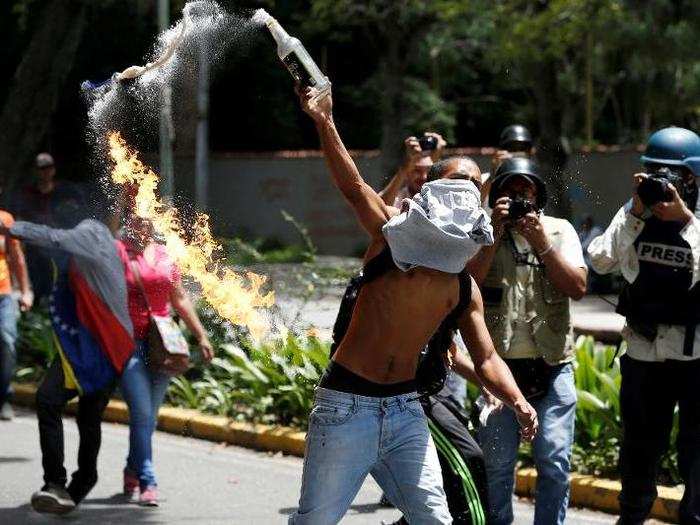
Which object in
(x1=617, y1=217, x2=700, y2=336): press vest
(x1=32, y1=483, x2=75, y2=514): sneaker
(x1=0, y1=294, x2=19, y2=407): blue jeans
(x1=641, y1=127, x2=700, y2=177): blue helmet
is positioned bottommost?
(x1=32, y1=483, x2=75, y2=514): sneaker

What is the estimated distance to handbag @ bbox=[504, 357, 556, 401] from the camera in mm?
5812

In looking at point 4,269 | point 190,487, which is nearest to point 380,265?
point 190,487

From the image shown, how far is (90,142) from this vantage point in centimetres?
575

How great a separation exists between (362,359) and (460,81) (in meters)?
31.2

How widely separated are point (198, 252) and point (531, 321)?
4.79 feet

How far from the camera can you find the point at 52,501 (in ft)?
22.8

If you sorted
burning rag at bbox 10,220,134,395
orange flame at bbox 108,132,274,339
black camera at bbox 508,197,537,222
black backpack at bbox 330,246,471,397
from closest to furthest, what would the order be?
black backpack at bbox 330,246,471,397
orange flame at bbox 108,132,274,339
black camera at bbox 508,197,537,222
burning rag at bbox 10,220,134,395

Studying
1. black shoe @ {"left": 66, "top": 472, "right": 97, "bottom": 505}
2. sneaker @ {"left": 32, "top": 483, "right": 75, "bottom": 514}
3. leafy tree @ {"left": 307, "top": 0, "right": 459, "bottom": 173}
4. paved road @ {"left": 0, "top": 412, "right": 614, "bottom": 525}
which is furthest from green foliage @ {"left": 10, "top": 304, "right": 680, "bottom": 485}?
leafy tree @ {"left": 307, "top": 0, "right": 459, "bottom": 173}

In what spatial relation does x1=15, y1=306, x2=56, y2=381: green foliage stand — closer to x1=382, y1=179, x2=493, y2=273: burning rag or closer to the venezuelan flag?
the venezuelan flag

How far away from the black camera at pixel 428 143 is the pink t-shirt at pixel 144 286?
4.88 feet

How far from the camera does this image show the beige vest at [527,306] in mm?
5832

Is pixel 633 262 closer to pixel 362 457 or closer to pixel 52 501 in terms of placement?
pixel 362 457

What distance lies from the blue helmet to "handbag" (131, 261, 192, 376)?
8.90ft

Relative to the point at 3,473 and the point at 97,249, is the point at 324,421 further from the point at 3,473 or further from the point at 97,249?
the point at 3,473
